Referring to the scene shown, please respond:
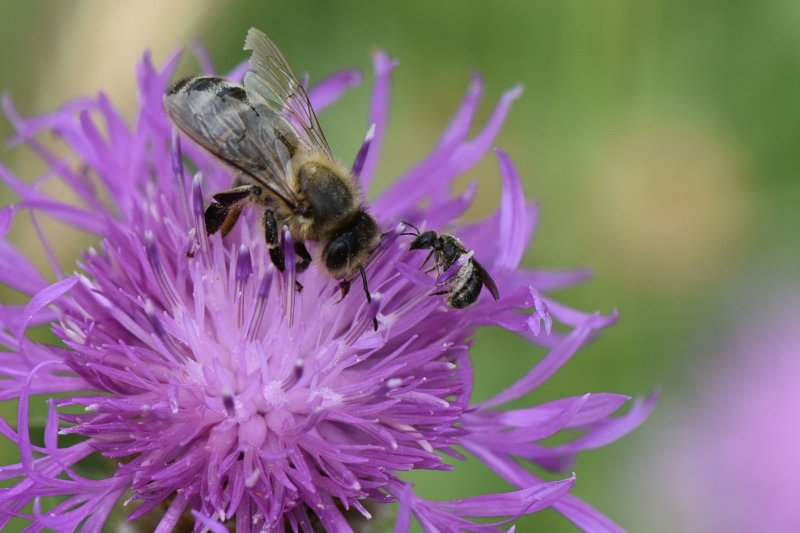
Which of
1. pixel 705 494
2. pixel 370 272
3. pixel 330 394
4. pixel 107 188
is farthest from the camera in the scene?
pixel 705 494

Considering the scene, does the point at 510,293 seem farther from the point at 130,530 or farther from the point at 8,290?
the point at 8,290

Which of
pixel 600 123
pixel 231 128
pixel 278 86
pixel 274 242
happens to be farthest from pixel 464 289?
pixel 600 123

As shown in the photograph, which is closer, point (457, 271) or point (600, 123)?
point (457, 271)

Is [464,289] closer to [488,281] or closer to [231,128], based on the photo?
[488,281]

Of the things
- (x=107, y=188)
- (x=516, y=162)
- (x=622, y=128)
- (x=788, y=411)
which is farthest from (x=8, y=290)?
(x=788, y=411)

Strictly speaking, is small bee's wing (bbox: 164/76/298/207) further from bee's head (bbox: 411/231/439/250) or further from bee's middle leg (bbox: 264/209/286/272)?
bee's head (bbox: 411/231/439/250)

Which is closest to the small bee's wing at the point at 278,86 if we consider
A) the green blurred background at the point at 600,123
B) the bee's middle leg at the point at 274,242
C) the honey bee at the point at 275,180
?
the honey bee at the point at 275,180

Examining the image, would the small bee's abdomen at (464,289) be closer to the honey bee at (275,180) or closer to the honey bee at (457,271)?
the honey bee at (457,271)
